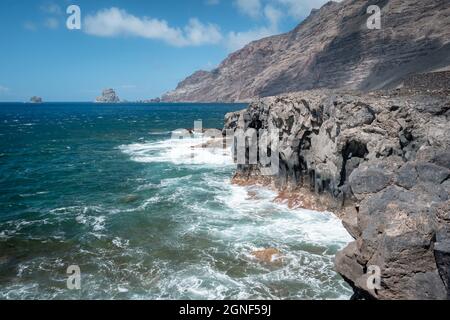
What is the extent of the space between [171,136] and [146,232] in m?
50.9

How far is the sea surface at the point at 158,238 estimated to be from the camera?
15.5 meters

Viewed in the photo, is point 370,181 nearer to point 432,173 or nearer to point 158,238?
point 432,173

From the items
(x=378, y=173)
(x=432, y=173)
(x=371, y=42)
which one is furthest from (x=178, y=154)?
(x=371, y=42)

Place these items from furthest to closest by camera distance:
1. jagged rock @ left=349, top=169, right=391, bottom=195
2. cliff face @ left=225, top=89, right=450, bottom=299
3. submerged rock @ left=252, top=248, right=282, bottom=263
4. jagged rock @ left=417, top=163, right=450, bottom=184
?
submerged rock @ left=252, top=248, right=282, bottom=263, jagged rock @ left=349, top=169, right=391, bottom=195, jagged rock @ left=417, top=163, right=450, bottom=184, cliff face @ left=225, top=89, right=450, bottom=299

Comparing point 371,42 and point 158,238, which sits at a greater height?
point 371,42

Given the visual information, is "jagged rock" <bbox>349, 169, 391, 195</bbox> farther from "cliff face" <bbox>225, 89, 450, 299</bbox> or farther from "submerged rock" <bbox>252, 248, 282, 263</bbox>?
"submerged rock" <bbox>252, 248, 282, 263</bbox>

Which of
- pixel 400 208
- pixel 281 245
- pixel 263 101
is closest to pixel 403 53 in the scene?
pixel 263 101

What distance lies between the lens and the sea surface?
1555 centimetres

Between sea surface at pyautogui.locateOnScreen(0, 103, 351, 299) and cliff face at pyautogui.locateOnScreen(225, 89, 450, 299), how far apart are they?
3276 mm

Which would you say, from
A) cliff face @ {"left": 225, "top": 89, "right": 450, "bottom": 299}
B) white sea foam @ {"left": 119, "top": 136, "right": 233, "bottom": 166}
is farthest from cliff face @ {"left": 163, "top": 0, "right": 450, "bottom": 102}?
cliff face @ {"left": 225, "top": 89, "right": 450, "bottom": 299}

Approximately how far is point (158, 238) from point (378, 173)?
13.5m

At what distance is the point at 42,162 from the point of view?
45000 mm

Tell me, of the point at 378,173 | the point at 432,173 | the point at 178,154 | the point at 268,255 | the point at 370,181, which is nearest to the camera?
the point at 432,173

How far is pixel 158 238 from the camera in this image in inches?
819
